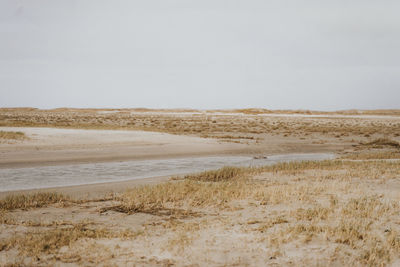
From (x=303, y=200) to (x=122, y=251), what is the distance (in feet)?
16.5

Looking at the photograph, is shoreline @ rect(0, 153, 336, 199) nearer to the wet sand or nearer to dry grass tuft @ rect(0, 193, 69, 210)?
dry grass tuft @ rect(0, 193, 69, 210)

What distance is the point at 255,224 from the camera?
730cm

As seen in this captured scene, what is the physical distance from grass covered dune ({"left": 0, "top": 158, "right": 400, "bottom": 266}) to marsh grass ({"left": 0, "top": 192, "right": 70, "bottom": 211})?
0.07 ft

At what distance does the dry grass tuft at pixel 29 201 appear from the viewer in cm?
860

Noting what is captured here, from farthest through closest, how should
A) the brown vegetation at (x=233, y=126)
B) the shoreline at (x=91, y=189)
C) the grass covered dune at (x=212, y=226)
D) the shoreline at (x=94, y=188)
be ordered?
the brown vegetation at (x=233, y=126) < the shoreline at (x=94, y=188) < the shoreline at (x=91, y=189) < the grass covered dune at (x=212, y=226)

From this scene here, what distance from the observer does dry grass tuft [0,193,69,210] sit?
8602mm

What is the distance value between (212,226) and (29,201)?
4.72m

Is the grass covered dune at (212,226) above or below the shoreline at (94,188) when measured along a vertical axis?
above

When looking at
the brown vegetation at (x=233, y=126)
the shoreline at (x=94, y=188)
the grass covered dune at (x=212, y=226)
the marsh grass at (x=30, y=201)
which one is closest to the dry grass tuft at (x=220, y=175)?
the shoreline at (x=94, y=188)

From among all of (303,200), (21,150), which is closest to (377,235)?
(303,200)

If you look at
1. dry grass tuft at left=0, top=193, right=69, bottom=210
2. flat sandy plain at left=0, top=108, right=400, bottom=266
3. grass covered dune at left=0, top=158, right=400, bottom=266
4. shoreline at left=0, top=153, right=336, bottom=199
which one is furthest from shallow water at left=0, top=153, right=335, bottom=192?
grass covered dune at left=0, top=158, right=400, bottom=266

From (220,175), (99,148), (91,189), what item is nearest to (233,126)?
(99,148)

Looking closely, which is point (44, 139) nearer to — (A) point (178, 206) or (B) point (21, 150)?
(B) point (21, 150)

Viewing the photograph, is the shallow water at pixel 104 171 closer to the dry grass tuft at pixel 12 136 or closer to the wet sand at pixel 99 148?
the wet sand at pixel 99 148
